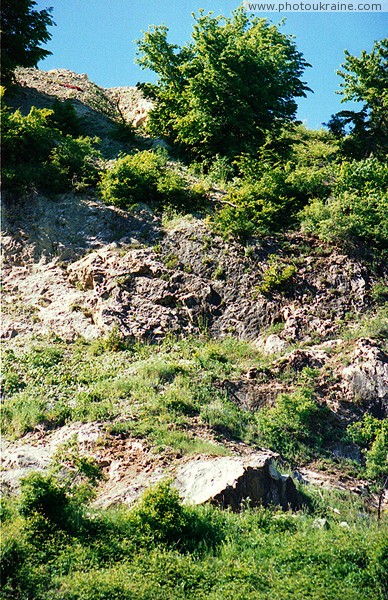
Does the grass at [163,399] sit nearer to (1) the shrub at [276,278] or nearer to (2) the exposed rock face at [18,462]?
(2) the exposed rock face at [18,462]

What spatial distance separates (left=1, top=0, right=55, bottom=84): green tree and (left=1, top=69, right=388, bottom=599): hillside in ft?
15.9

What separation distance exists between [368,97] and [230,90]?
4159mm

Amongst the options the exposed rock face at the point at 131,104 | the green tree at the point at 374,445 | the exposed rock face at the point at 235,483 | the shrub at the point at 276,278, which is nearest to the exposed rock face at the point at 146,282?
the shrub at the point at 276,278

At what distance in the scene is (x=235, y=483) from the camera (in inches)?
417

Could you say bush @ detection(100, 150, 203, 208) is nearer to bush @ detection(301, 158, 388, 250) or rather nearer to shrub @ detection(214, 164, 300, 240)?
shrub @ detection(214, 164, 300, 240)

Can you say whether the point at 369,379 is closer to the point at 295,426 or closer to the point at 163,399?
the point at 295,426

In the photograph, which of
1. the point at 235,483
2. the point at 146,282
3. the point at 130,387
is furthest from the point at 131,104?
the point at 235,483

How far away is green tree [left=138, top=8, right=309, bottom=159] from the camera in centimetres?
2127

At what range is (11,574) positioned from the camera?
27.7 ft

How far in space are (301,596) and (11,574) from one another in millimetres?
3509

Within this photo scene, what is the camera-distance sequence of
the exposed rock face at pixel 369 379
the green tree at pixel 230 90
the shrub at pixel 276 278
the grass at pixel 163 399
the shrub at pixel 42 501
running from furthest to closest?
the green tree at pixel 230 90, the shrub at pixel 276 278, the exposed rock face at pixel 369 379, the grass at pixel 163 399, the shrub at pixel 42 501

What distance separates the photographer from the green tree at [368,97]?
21.0 m

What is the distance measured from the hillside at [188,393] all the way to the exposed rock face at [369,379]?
40 millimetres

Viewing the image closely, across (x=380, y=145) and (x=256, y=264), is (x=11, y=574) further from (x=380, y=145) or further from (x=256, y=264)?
(x=380, y=145)
